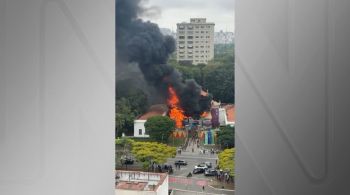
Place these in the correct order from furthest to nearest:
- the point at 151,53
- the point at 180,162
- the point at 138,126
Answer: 1. the point at 151,53
2. the point at 138,126
3. the point at 180,162

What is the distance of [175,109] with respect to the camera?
5219 mm

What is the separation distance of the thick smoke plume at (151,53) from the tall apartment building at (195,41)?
249 millimetres

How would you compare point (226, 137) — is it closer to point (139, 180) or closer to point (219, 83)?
point (219, 83)

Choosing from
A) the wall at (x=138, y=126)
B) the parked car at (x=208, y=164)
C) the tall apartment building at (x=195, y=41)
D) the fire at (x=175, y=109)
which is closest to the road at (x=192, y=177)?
the parked car at (x=208, y=164)

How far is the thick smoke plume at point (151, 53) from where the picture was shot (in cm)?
516

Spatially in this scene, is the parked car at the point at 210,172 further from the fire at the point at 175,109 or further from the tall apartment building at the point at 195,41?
the tall apartment building at the point at 195,41

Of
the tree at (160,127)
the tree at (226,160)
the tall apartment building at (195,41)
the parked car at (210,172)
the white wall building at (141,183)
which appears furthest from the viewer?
the tree at (160,127)

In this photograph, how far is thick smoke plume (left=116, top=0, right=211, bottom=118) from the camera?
516cm

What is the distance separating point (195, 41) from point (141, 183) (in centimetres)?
194

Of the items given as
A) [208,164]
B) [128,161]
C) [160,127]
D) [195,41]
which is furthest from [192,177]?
[195,41]

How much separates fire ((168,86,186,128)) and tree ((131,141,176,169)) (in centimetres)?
43
